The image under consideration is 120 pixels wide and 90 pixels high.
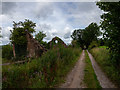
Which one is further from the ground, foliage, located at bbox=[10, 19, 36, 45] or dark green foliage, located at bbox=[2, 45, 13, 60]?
foliage, located at bbox=[10, 19, 36, 45]

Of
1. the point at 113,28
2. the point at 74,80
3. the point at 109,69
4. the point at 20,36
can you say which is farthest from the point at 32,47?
the point at 113,28

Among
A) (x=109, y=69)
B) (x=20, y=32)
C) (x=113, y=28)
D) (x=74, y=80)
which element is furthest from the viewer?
(x=20, y=32)

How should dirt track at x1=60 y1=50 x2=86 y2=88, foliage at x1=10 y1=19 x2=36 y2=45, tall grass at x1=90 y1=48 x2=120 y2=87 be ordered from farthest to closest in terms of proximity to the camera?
1. foliage at x1=10 y1=19 x2=36 y2=45
2. tall grass at x1=90 y1=48 x2=120 y2=87
3. dirt track at x1=60 y1=50 x2=86 y2=88

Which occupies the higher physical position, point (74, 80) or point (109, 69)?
point (109, 69)

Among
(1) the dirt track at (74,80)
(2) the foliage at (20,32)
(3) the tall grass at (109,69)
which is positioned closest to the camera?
(1) the dirt track at (74,80)

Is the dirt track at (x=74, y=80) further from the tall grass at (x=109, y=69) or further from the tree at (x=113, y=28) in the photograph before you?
the tree at (x=113, y=28)

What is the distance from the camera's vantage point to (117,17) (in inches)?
157

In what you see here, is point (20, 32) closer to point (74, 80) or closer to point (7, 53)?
point (7, 53)

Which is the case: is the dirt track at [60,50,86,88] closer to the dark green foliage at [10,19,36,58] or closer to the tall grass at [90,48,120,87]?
the tall grass at [90,48,120,87]

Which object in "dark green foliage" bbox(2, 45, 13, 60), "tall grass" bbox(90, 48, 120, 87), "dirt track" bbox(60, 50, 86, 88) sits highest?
"dark green foliage" bbox(2, 45, 13, 60)

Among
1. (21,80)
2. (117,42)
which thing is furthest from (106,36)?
(21,80)

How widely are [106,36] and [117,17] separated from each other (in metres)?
0.98

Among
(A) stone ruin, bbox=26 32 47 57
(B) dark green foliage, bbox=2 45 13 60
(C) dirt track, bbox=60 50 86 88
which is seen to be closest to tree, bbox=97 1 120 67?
(C) dirt track, bbox=60 50 86 88

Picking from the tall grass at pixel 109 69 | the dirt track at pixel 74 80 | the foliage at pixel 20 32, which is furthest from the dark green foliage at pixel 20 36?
the tall grass at pixel 109 69
